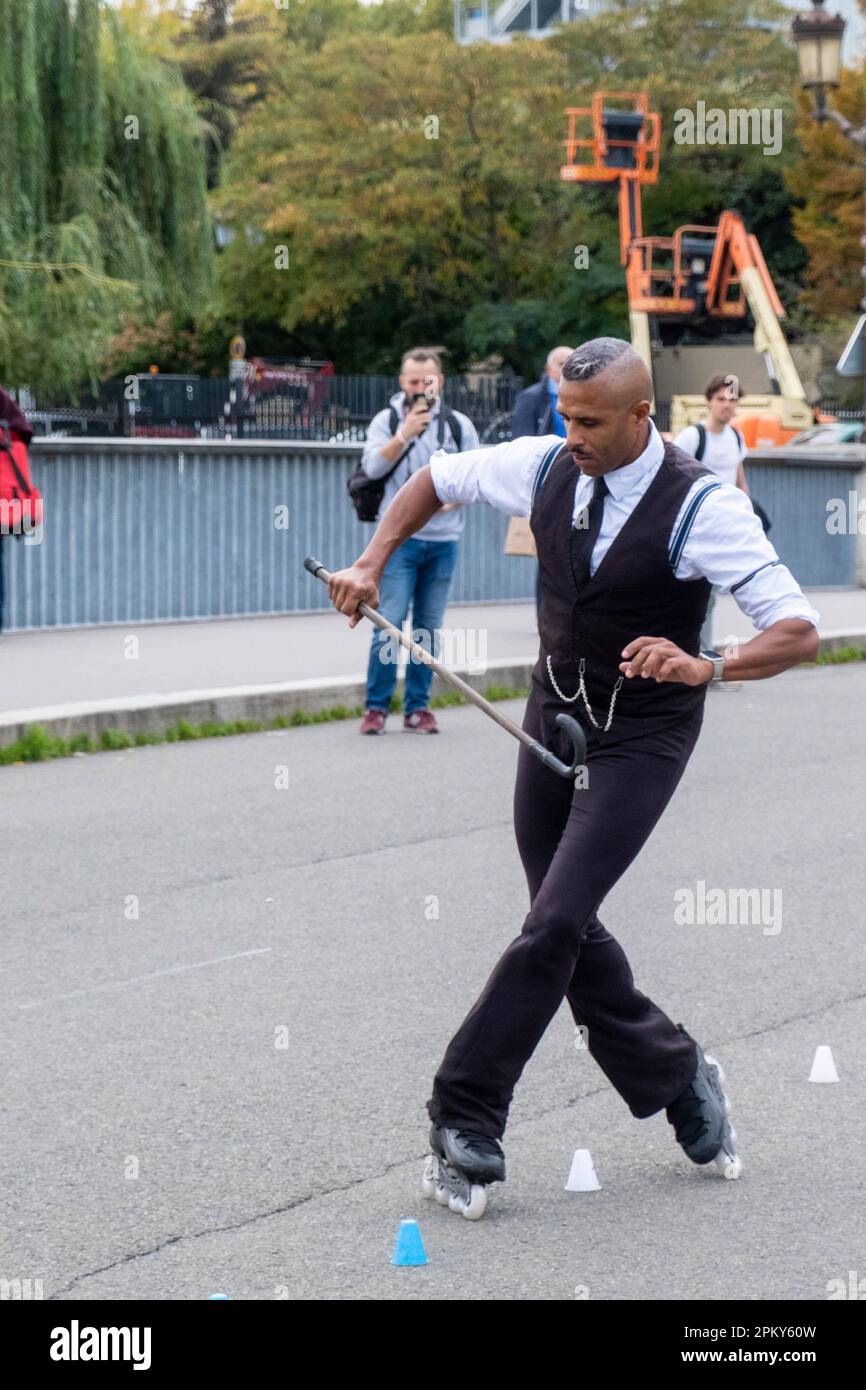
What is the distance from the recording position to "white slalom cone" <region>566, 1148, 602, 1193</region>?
4.51 meters

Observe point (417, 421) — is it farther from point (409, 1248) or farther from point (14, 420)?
→ point (409, 1248)

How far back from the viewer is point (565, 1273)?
4.00m

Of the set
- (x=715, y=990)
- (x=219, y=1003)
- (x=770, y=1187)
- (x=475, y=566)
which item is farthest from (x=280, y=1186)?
(x=475, y=566)

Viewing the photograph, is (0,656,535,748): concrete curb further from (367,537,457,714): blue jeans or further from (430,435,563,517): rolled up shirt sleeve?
(430,435,563,517): rolled up shirt sleeve

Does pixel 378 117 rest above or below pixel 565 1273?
above

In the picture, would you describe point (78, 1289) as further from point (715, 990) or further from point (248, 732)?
point (248, 732)

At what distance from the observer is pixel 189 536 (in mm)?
15719

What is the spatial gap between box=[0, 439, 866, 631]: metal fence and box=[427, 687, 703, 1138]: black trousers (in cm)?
979

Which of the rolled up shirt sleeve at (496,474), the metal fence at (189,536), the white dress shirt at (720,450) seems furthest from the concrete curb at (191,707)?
the rolled up shirt sleeve at (496,474)

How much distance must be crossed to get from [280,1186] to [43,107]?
19149mm

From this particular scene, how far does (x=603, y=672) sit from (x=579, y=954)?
0.62 meters

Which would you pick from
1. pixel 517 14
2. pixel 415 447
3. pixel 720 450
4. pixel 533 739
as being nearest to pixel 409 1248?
pixel 533 739

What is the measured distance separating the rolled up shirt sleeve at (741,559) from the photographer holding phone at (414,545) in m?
6.15

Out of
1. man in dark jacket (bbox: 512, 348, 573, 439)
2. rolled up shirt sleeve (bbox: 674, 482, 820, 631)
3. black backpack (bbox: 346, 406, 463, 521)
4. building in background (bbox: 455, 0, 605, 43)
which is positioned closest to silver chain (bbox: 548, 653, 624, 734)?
rolled up shirt sleeve (bbox: 674, 482, 820, 631)
